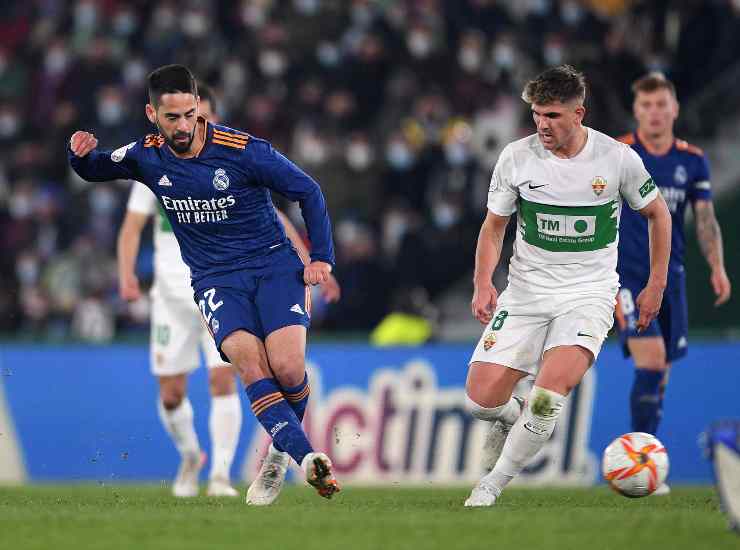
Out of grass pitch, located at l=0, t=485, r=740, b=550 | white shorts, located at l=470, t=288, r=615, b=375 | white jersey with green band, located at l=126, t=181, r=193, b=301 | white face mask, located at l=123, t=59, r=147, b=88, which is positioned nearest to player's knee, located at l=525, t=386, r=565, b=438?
white shorts, located at l=470, t=288, r=615, b=375

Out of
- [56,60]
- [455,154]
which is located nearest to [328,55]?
[455,154]

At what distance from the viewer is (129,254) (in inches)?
414

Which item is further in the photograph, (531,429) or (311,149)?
(311,149)

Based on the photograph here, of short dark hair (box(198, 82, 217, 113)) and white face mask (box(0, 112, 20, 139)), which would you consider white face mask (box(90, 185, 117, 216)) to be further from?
short dark hair (box(198, 82, 217, 113))

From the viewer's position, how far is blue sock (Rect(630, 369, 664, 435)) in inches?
394

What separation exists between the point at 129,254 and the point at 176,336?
27.9 inches

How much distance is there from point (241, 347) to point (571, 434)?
5898 millimetres

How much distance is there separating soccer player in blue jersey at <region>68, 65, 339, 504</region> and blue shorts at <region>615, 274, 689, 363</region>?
2.85 metres

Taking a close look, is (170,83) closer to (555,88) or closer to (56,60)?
(555,88)

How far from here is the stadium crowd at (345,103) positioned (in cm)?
1766

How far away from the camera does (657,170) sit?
10.1 m

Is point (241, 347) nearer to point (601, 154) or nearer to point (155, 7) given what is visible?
point (601, 154)

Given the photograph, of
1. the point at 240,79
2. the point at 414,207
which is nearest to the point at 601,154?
the point at 414,207

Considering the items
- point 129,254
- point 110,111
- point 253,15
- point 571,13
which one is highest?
point 571,13
